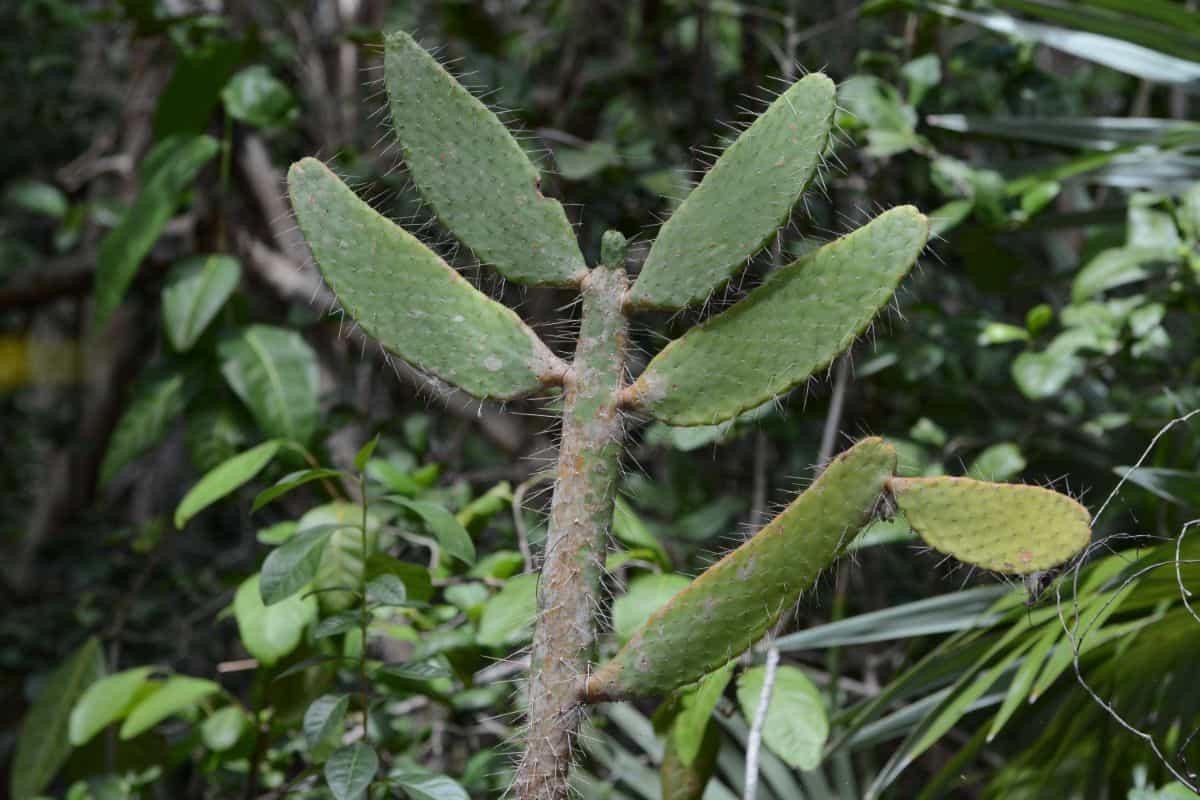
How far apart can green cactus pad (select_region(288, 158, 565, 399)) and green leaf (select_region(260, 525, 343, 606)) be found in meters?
0.31

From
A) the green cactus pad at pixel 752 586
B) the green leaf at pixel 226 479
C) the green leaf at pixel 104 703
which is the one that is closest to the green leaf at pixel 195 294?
the green leaf at pixel 226 479

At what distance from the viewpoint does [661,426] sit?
1686 millimetres

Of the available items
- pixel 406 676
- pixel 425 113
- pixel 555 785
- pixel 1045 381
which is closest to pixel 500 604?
pixel 406 676

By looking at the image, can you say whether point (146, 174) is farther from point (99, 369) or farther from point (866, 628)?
point (866, 628)

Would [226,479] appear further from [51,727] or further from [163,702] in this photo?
[51,727]

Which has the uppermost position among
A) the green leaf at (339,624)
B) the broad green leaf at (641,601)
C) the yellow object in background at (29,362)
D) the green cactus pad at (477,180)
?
the green cactus pad at (477,180)

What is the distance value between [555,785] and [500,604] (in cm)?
32

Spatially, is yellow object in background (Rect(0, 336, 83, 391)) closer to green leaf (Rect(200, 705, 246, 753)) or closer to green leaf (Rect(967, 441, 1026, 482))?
green leaf (Rect(200, 705, 246, 753))

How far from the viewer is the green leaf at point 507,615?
124cm

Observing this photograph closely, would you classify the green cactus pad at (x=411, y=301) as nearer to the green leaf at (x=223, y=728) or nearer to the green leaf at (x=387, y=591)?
the green leaf at (x=387, y=591)

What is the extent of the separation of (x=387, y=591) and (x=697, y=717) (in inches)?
13.8

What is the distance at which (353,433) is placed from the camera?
7.25ft

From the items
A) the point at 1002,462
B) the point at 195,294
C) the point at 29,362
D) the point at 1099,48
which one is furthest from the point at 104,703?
the point at 29,362

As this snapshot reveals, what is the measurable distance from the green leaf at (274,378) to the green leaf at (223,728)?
450mm
